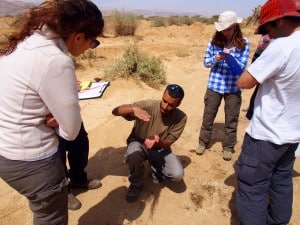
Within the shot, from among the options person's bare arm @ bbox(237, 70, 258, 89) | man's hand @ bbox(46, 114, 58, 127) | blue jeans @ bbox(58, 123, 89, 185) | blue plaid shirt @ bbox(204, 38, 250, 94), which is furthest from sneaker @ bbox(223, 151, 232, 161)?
man's hand @ bbox(46, 114, 58, 127)

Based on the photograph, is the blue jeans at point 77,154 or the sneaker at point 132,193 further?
the sneaker at point 132,193

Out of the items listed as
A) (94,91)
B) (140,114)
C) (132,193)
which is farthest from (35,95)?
(94,91)

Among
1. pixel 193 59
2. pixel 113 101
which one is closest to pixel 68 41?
pixel 113 101

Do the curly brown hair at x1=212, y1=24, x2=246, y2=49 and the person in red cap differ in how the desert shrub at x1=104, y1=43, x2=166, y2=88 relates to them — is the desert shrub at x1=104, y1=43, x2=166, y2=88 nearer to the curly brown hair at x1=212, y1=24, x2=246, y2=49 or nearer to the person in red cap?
the curly brown hair at x1=212, y1=24, x2=246, y2=49

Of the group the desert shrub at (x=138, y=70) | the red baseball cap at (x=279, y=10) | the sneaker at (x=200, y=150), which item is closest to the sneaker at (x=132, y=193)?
the sneaker at (x=200, y=150)

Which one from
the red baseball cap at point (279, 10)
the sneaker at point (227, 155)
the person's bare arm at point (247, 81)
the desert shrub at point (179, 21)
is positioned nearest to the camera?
the red baseball cap at point (279, 10)

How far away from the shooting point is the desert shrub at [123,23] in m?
13.6

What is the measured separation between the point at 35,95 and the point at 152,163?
1943mm

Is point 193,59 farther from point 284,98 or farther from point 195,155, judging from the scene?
point 284,98

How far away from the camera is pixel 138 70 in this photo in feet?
Answer: 20.8

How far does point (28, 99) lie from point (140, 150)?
63.8 inches

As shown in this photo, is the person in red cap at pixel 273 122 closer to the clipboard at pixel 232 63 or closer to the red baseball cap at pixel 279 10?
the red baseball cap at pixel 279 10

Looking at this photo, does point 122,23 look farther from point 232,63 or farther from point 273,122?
point 273,122

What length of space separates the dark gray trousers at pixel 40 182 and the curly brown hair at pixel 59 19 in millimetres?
582
